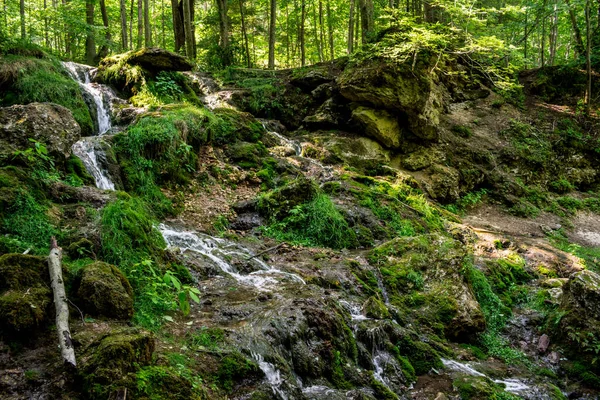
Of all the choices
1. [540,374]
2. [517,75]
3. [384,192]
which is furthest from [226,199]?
[517,75]

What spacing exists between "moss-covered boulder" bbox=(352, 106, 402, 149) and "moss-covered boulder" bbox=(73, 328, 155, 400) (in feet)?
38.6

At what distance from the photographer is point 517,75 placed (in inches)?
798

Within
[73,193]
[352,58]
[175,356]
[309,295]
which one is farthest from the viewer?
[352,58]

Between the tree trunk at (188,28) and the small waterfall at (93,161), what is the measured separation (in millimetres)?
10504

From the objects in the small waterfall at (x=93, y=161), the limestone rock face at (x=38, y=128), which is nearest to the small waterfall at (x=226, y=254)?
the small waterfall at (x=93, y=161)

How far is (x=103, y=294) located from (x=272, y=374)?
72.8 inches

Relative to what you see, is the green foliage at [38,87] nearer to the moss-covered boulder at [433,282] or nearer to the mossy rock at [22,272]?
the mossy rock at [22,272]

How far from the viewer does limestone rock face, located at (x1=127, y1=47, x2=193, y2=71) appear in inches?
483

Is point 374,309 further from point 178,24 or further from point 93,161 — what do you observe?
point 178,24

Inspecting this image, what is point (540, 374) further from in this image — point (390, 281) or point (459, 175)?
point (459, 175)

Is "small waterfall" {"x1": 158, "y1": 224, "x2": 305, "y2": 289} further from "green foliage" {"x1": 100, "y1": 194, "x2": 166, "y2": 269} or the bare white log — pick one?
the bare white log

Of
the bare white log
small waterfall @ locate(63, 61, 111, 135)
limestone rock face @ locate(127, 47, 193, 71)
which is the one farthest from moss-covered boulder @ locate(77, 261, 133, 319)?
limestone rock face @ locate(127, 47, 193, 71)

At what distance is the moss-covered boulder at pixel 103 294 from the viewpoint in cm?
402

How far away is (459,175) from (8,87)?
13377 millimetres
